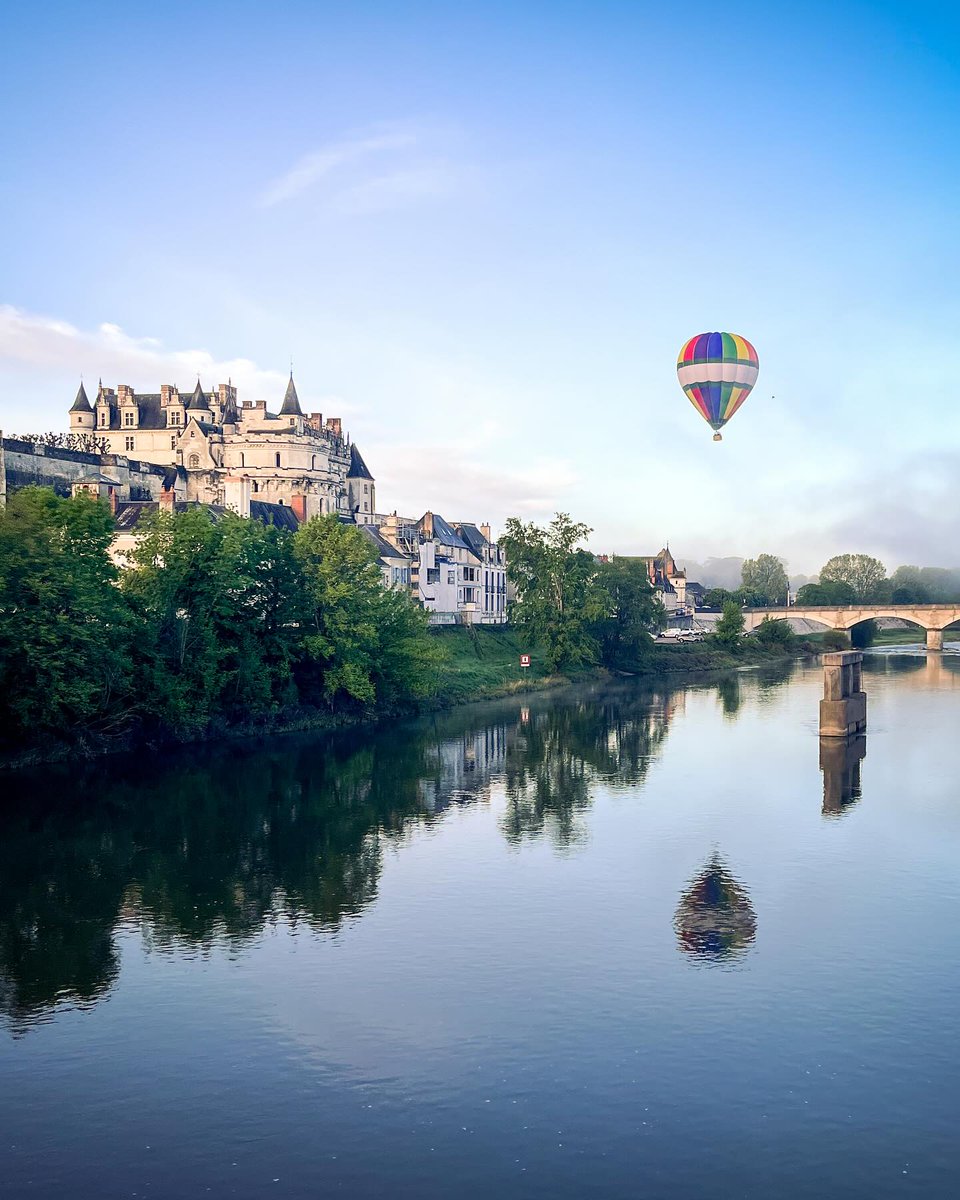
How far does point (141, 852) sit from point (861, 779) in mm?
26044

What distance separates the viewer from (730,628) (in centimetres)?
11625

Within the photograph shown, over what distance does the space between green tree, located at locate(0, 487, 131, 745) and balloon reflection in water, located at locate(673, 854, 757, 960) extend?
23.1m

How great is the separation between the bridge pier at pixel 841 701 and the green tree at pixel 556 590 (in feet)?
95.3

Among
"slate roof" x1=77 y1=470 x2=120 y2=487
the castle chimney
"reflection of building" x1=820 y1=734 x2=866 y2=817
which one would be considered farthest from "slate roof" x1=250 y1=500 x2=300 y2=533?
"reflection of building" x1=820 y1=734 x2=866 y2=817

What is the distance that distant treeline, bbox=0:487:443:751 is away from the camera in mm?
41156

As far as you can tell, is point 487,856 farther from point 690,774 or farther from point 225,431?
point 225,431

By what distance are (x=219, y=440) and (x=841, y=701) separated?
8119 cm

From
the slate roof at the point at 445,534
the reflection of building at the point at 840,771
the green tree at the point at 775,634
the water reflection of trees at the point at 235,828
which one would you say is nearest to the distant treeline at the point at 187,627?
the water reflection of trees at the point at 235,828

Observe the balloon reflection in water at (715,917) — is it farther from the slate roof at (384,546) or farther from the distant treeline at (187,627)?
the slate roof at (384,546)

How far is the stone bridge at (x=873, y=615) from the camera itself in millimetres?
132500

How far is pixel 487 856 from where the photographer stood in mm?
31734

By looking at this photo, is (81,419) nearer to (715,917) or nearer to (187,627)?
(187,627)

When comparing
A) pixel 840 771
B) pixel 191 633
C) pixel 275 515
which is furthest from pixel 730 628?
pixel 191 633

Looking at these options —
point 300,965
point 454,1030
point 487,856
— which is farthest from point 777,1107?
point 487,856
